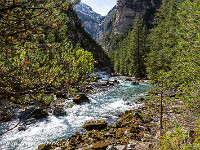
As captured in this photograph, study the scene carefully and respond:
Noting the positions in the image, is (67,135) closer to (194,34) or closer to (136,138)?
(136,138)

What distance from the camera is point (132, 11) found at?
4626 inches

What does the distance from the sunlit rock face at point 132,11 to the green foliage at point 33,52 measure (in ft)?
383

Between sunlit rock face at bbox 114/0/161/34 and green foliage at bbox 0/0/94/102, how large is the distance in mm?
116702

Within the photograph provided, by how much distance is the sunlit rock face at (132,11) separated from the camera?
359ft

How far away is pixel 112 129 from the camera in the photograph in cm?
959

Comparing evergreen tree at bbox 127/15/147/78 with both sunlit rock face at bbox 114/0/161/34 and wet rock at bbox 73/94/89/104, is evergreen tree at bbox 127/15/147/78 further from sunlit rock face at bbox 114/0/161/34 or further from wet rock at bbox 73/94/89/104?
sunlit rock face at bbox 114/0/161/34

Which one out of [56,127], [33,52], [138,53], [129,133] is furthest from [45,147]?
[138,53]

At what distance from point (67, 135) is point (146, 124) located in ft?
19.4

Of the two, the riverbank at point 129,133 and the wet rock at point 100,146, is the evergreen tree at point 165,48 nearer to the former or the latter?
the riverbank at point 129,133

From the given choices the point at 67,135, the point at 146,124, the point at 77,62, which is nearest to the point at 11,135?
the point at 67,135

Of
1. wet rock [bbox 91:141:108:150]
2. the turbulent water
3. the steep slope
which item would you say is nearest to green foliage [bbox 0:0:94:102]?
wet rock [bbox 91:141:108:150]

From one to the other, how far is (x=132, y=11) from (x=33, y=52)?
5184 inches

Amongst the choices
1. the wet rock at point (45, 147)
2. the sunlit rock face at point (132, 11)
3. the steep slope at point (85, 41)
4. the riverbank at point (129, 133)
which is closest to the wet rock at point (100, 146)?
the riverbank at point (129, 133)

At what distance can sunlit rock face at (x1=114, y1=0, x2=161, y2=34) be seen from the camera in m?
109
